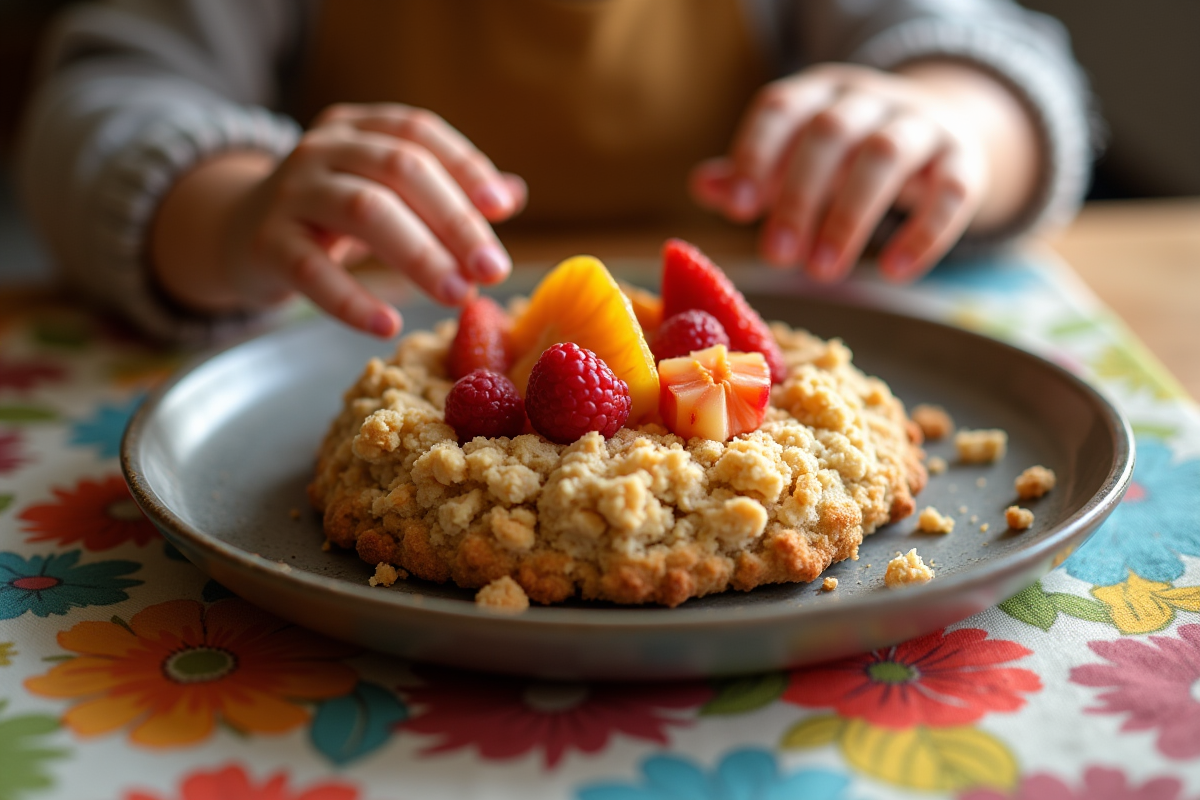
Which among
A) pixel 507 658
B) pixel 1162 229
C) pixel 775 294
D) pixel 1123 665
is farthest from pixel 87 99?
pixel 1162 229

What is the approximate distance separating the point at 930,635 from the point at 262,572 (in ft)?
1.97

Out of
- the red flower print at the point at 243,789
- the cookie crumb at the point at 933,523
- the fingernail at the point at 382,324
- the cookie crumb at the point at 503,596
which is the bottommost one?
the red flower print at the point at 243,789

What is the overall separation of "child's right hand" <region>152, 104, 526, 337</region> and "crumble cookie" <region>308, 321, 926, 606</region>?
0.82 feet

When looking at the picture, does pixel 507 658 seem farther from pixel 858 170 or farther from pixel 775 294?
pixel 858 170

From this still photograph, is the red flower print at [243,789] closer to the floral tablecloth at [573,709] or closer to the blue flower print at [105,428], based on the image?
the floral tablecloth at [573,709]

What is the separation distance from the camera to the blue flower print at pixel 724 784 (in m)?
0.73

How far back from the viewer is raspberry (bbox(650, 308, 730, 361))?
107cm

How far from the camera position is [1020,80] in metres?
1.93

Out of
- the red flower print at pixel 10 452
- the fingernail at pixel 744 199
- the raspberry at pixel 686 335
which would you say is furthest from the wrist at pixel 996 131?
the red flower print at pixel 10 452

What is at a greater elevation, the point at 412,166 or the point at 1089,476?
the point at 412,166

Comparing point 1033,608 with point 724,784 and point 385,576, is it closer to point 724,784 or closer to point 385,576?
point 724,784

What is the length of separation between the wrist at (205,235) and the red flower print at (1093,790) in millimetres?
1206

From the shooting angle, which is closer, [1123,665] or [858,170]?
[1123,665]

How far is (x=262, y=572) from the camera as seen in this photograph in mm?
791
